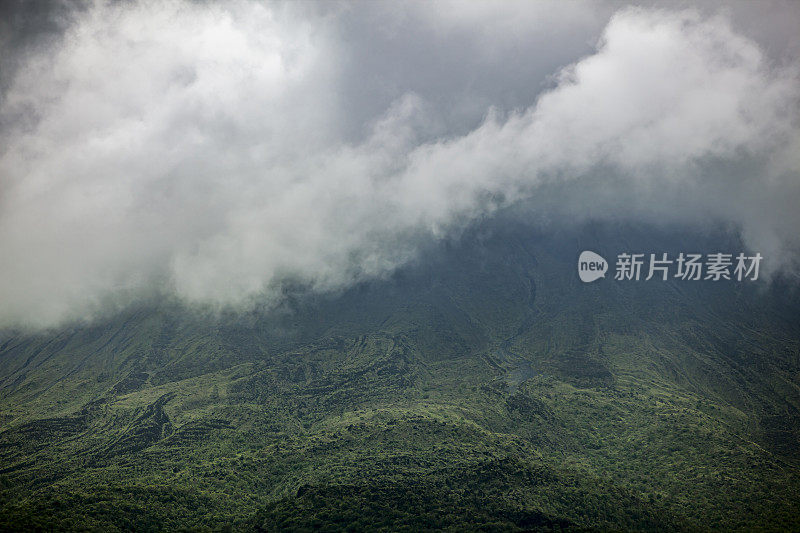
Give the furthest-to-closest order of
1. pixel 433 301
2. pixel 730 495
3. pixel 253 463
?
pixel 433 301 → pixel 253 463 → pixel 730 495

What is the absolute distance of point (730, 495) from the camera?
235 ft

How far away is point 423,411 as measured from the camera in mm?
110500

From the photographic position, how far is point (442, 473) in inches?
3216

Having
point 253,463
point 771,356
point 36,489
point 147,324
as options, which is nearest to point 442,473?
point 253,463

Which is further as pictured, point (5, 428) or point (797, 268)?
point (797, 268)

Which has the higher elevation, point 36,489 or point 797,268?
point 797,268

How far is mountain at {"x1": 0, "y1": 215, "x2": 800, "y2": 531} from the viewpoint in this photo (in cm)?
7125

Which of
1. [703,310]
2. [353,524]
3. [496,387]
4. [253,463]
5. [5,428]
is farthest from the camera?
[703,310]

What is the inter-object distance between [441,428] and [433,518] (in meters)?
31.2

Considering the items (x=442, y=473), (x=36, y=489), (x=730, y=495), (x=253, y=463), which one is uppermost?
(x=730, y=495)

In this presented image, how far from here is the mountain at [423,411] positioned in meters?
71.2

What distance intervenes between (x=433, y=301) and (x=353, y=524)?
125331mm

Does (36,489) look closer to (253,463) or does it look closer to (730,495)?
(253,463)

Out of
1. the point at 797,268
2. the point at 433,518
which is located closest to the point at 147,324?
the point at 433,518
